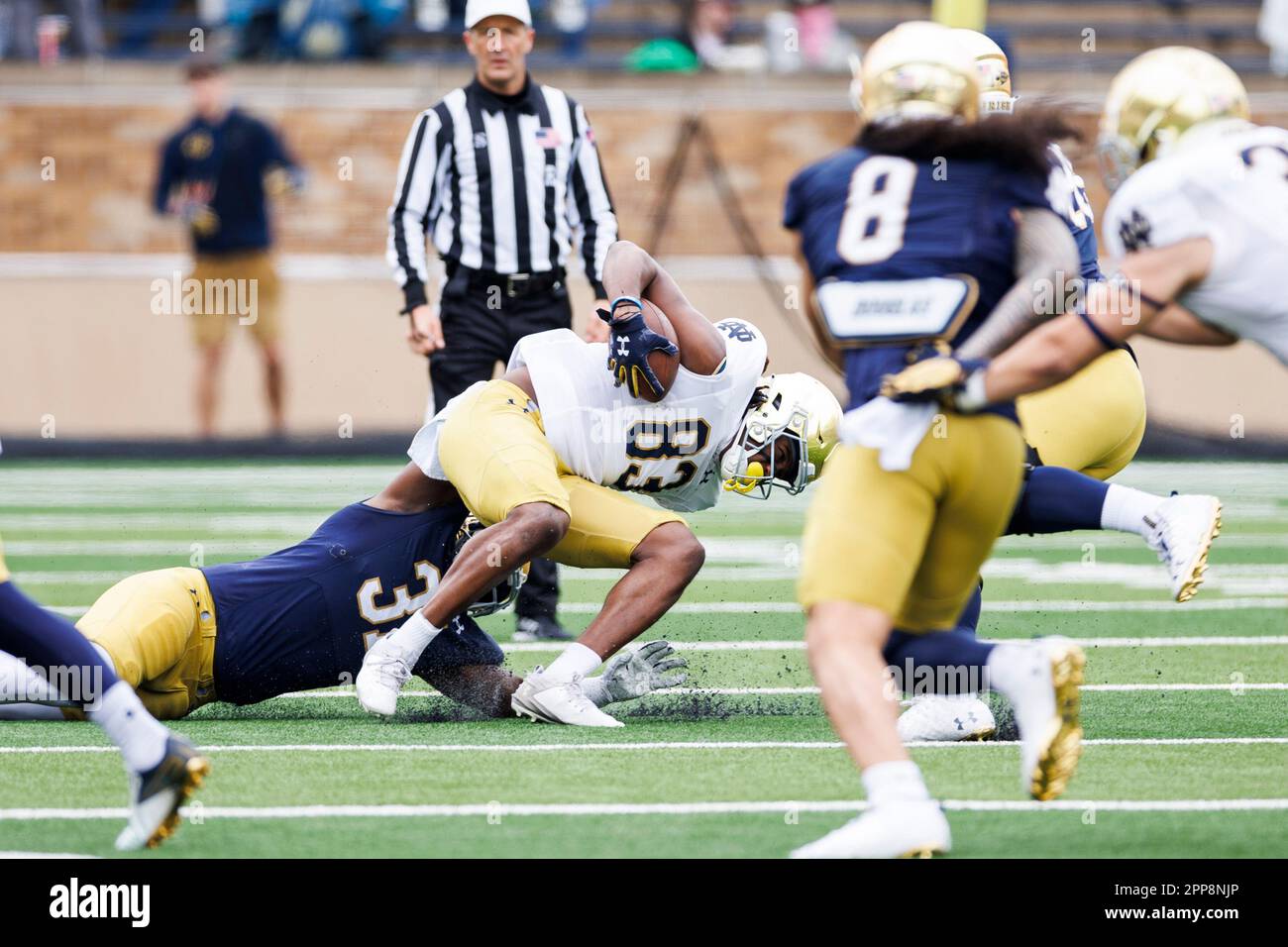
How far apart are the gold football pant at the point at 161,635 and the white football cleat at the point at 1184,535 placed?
223cm

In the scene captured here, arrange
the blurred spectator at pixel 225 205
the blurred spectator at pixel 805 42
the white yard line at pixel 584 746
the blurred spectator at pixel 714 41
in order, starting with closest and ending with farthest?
the white yard line at pixel 584 746 < the blurred spectator at pixel 225 205 < the blurred spectator at pixel 714 41 < the blurred spectator at pixel 805 42

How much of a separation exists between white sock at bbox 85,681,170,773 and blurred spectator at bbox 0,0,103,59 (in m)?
11.2

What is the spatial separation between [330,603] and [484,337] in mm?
1955

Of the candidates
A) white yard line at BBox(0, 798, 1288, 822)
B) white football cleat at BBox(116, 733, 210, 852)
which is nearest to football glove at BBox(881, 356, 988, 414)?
white yard line at BBox(0, 798, 1288, 822)

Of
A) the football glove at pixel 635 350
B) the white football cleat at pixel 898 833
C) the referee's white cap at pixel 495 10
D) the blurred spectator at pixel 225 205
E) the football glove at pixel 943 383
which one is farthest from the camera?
the blurred spectator at pixel 225 205

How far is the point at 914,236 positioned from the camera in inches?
138

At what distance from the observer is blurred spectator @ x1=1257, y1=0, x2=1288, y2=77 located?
1476cm

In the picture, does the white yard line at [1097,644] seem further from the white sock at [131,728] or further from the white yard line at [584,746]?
the white sock at [131,728]

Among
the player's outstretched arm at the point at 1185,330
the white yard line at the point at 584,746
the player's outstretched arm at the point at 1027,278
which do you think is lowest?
the white yard line at the point at 584,746

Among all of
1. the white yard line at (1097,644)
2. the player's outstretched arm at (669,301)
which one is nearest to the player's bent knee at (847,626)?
the player's outstretched arm at (669,301)

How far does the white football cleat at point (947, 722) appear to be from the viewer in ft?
15.5

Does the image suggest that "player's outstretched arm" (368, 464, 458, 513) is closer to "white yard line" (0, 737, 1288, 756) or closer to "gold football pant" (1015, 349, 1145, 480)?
"white yard line" (0, 737, 1288, 756)

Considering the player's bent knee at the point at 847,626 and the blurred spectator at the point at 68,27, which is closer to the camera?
the player's bent knee at the point at 847,626
